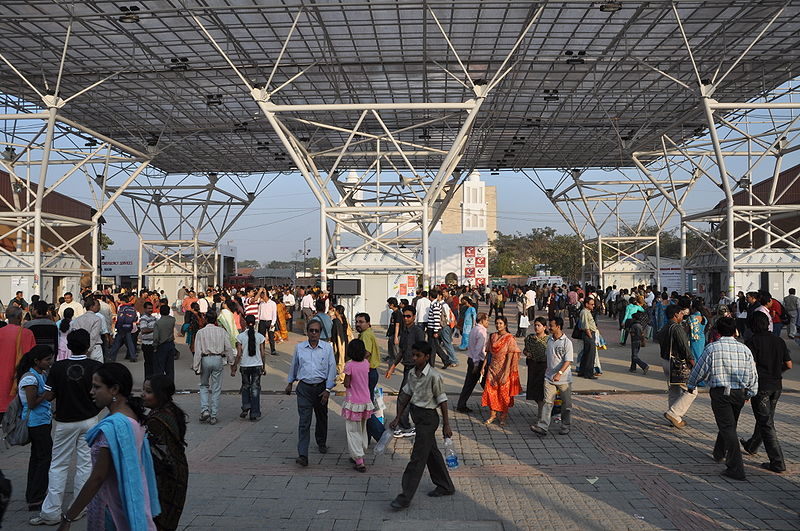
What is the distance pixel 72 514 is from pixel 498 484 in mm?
4096

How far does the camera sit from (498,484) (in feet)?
21.2

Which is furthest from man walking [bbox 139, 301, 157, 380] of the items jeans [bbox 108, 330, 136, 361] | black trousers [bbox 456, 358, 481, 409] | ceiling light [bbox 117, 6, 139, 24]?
ceiling light [bbox 117, 6, 139, 24]

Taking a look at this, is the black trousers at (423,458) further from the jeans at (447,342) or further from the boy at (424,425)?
the jeans at (447,342)

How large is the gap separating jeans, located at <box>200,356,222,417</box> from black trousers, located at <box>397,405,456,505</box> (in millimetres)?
4073

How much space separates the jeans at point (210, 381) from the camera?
909cm

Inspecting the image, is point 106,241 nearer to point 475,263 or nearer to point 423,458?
point 475,263

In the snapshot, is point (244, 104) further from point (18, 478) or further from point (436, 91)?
point (18, 478)

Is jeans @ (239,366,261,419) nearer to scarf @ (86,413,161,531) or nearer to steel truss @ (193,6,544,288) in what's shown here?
scarf @ (86,413,161,531)

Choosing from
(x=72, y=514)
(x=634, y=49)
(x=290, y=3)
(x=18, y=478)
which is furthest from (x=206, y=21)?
(x=72, y=514)

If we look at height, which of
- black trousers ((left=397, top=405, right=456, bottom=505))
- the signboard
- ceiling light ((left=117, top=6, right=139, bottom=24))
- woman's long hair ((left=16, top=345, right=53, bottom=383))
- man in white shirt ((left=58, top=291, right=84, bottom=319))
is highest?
ceiling light ((left=117, top=6, right=139, bottom=24))

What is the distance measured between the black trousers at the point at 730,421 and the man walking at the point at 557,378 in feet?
6.45

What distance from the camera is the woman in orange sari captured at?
8898 millimetres

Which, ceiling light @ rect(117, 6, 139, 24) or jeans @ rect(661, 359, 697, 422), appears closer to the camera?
jeans @ rect(661, 359, 697, 422)

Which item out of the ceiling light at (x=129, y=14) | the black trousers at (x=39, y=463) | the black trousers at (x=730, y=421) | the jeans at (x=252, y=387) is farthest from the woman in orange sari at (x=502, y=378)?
the ceiling light at (x=129, y=14)
